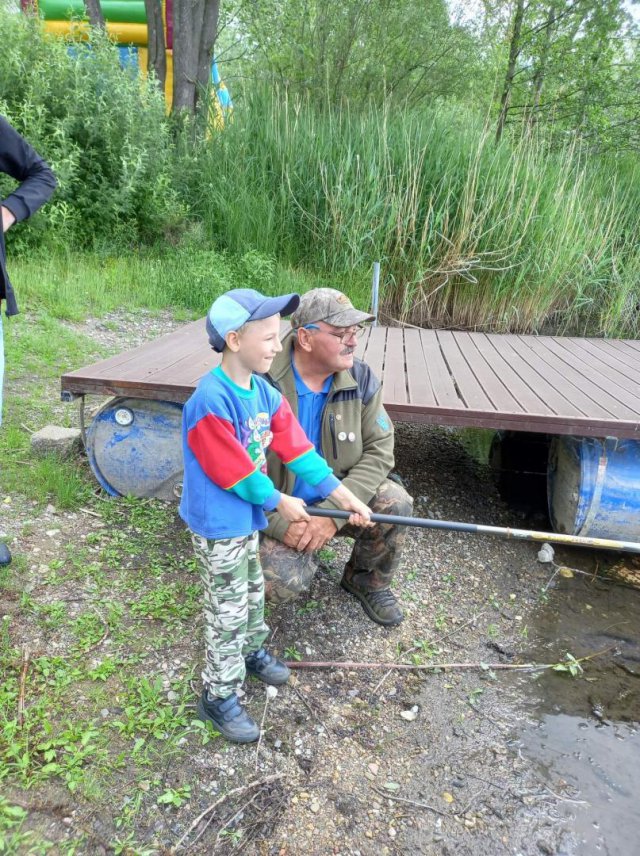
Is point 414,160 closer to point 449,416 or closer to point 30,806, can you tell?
point 449,416

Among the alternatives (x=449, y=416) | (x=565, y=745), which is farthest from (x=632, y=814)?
(x=449, y=416)

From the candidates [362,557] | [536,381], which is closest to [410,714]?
[362,557]

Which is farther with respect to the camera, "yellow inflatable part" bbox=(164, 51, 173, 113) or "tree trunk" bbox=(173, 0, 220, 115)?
"yellow inflatable part" bbox=(164, 51, 173, 113)

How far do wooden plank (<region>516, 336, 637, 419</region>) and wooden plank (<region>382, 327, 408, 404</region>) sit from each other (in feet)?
3.21

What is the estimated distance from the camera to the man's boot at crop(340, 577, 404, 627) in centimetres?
269

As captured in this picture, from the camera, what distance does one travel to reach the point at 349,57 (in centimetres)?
962

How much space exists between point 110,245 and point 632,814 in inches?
281

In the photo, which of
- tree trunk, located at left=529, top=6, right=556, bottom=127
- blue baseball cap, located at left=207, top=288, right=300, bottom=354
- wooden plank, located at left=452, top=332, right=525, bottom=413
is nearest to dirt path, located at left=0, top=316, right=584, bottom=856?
wooden plank, located at left=452, top=332, right=525, bottom=413

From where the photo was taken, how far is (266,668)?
7.36ft

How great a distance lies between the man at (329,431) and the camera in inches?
90.0

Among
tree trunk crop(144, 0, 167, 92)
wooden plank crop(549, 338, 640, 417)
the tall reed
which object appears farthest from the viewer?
tree trunk crop(144, 0, 167, 92)

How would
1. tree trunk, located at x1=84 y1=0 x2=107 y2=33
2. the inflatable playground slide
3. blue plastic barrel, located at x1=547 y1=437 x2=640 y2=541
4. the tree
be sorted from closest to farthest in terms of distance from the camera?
blue plastic barrel, located at x1=547 y1=437 x2=640 y2=541 < tree trunk, located at x1=84 y1=0 x2=107 y2=33 < the inflatable playground slide < the tree

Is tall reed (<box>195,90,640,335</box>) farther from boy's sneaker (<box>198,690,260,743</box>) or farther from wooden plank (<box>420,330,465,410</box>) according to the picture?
boy's sneaker (<box>198,690,260,743</box>)

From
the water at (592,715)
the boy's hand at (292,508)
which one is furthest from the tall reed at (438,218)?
the boy's hand at (292,508)
